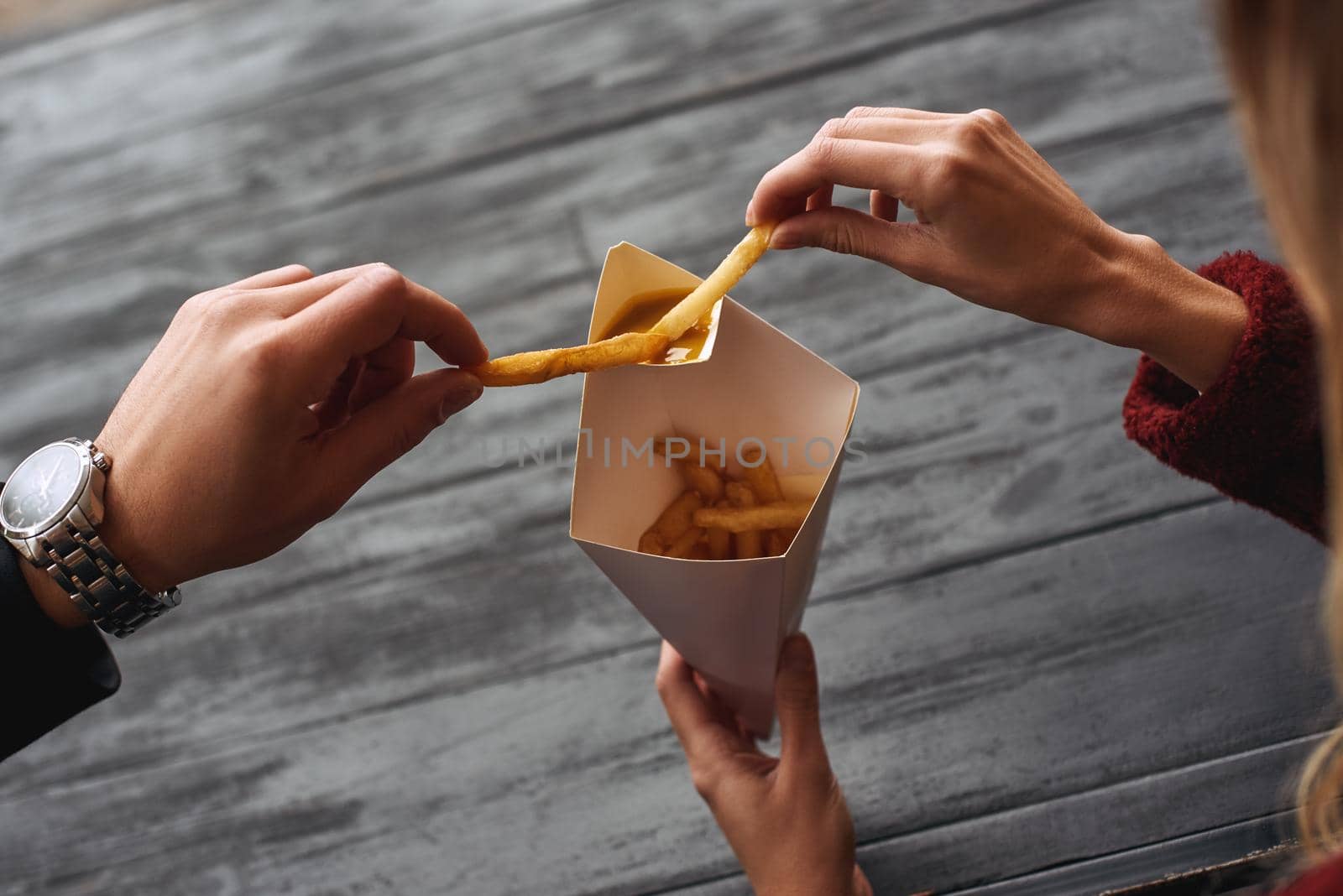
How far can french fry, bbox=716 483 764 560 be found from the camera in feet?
2.76

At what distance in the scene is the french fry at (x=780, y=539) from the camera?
33.5 inches

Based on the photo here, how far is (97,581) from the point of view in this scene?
0.80 meters

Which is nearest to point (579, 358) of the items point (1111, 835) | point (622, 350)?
point (622, 350)

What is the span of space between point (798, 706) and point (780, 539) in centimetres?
17

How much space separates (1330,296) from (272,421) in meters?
0.66

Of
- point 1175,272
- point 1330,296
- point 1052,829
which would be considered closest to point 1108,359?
point 1175,272

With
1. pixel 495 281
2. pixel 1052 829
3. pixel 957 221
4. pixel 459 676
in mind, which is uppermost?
pixel 957 221

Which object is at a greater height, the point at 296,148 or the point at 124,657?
the point at 296,148

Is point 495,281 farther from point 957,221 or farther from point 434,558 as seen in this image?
point 957,221

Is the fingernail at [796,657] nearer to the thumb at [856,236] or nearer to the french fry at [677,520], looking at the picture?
the french fry at [677,520]

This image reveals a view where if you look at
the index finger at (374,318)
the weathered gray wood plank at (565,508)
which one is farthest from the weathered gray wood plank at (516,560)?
the index finger at (374,318)

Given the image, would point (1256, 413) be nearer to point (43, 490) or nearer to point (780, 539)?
point (780, 539)

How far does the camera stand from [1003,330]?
131 centimetres

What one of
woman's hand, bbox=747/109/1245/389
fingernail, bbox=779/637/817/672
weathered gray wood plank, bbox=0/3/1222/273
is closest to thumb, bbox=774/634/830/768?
fingernail, bbox=779/637/817/672
